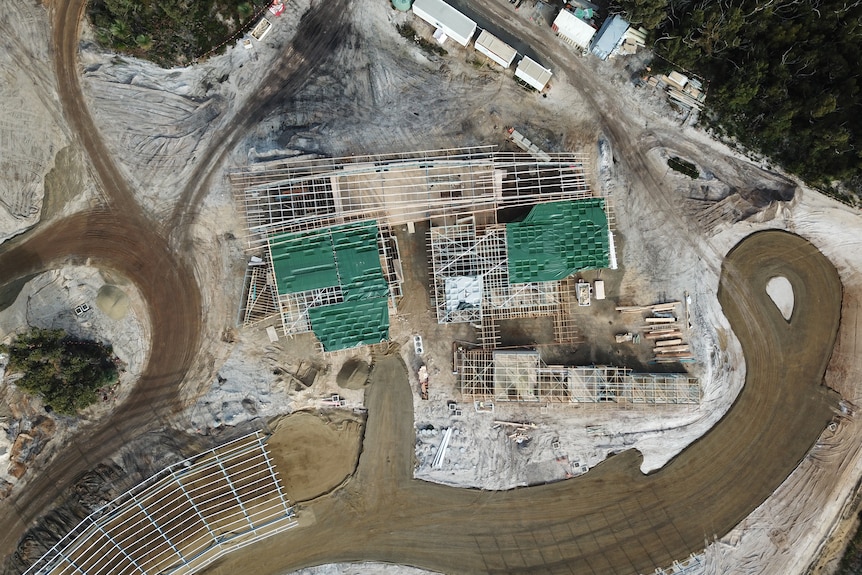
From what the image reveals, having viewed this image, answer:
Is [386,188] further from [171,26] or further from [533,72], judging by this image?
[171,26]

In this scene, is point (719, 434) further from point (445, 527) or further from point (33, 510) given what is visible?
point (33, 510)

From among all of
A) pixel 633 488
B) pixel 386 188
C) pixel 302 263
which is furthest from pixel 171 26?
pixel 633 488

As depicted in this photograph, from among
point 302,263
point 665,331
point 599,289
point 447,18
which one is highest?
point 447,18

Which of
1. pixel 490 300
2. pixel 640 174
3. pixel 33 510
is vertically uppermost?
pixel 640 174

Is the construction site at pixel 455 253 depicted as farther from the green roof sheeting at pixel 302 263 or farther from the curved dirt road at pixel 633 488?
the curved dirt road at pixel 633 488

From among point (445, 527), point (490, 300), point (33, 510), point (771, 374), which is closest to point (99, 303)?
point (33, 510)

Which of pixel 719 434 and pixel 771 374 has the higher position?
pixel 771 374
